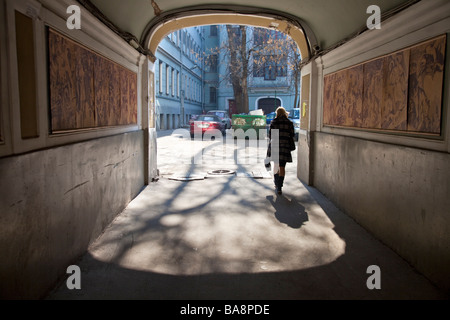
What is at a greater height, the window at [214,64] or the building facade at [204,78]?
the window at [214,64]

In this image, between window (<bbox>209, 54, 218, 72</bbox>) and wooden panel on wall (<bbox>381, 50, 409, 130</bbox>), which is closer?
wooden panel on wall (<bbox>381, 50, 409, 130</bbox>)

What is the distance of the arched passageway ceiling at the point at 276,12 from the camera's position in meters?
5.95

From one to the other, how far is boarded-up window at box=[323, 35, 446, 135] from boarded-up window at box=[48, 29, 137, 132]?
156 inches

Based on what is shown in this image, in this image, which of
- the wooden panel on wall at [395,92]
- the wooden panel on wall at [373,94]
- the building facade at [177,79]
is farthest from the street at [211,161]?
the building facade at [177,79]

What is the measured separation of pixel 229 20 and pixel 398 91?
5324 mm

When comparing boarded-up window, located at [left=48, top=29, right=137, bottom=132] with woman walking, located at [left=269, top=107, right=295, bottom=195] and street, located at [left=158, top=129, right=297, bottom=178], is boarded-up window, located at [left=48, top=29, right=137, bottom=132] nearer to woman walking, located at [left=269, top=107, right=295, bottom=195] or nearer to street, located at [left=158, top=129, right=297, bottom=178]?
woman walking, located at [left=269, top=107, right=295, bottom=195]

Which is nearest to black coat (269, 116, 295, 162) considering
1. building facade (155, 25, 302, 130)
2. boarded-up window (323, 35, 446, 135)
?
boarded-up window (323, 35, 446, 135)

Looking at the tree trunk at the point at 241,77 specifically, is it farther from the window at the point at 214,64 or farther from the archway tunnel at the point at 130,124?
the window at the point at 214,64

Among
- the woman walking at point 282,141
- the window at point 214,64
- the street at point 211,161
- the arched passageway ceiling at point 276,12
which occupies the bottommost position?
the street at point 211,161

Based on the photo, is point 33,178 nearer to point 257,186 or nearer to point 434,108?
point 434,108

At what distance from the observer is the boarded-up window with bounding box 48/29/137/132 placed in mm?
4016

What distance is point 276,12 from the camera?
8453 mm

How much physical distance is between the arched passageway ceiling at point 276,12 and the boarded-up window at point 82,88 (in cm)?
80
